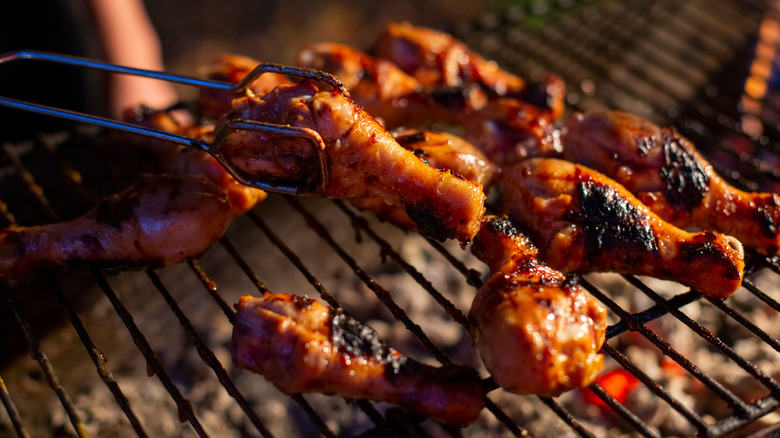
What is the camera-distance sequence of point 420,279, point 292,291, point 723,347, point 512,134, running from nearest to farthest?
point 723,347, point 420,279, point 512,134, point 292,291

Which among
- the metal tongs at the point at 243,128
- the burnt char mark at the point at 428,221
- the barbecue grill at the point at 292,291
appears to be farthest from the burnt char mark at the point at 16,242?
the burnt char mark at the point at 428,221

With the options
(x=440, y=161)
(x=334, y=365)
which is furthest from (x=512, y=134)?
(x=334, y=365)

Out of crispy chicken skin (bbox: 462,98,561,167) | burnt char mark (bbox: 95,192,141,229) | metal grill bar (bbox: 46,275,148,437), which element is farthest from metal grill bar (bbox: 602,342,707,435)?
burnt char mark (bbox: 95,192,141,229)

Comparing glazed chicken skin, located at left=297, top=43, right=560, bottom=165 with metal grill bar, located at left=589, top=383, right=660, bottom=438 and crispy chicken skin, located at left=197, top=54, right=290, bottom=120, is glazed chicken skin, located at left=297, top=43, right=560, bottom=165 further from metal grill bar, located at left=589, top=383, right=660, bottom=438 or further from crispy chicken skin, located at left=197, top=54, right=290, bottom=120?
metal grill bar, located at left=589, top=383, right=660, bottom=438

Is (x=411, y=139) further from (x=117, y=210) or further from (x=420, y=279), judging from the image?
(x=117, y=210)

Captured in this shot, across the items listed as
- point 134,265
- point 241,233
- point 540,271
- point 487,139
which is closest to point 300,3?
point 241,233
